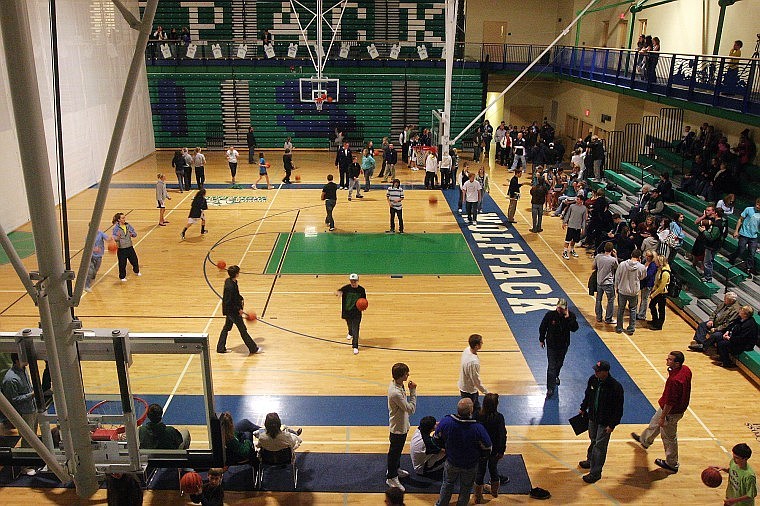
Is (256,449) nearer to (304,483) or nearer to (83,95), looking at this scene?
(304,483)

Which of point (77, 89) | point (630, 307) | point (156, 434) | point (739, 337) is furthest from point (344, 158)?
point (156, 434)

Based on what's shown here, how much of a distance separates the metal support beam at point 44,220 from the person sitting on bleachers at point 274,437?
239cm

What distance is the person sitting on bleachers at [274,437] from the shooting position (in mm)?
7574

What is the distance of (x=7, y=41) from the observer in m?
4.21

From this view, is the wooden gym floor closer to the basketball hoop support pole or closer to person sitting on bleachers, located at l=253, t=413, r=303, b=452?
person sitting on bleachers, located at l=253, t=413, r=303, b=452

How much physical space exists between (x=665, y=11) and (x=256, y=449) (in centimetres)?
2219

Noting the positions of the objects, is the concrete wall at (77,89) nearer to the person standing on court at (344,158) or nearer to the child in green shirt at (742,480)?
the person standing on court at (344,158)

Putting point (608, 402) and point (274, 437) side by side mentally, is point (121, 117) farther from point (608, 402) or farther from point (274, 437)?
point (608, 402)

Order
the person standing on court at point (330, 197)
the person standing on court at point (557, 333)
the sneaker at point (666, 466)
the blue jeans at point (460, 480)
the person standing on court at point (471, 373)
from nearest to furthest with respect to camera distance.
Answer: the blue jeans at point (460, 480) → the sneaker at point (666, 466) → the person standing on court at point (471, 373) → the person standing on court at point (557, 333) → the person standing on court at point (330, 197)

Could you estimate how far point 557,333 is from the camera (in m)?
9.62

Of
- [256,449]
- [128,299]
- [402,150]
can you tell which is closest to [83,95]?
[128,299]

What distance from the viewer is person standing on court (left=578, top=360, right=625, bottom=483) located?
764 cm

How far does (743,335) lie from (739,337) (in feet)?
0.23

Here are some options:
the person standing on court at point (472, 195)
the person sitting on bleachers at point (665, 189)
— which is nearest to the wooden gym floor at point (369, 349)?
the person standing on court at point (472, 195)
